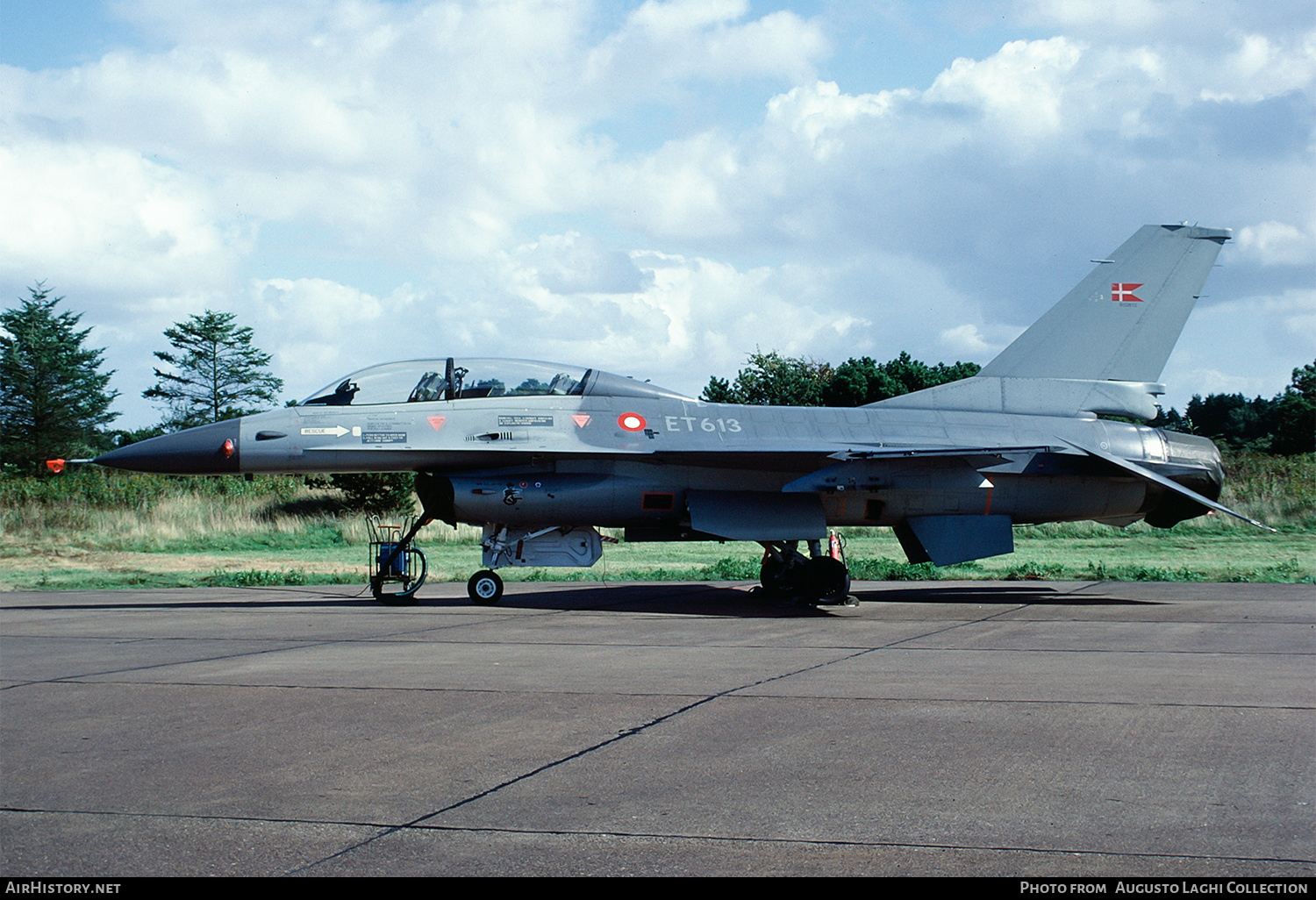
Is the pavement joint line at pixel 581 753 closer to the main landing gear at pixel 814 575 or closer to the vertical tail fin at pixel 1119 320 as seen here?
the main landing gear at pixel 814 575

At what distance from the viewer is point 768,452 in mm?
13305

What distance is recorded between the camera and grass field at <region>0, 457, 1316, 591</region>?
19.1 m

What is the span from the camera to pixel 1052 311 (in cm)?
1582

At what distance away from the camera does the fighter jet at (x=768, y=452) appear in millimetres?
13164

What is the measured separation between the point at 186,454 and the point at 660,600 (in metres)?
Answer: 6.32

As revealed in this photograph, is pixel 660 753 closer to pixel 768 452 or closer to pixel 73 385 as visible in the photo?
pixel 768 452

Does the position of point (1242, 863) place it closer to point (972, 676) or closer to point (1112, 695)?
point (1112, 695)

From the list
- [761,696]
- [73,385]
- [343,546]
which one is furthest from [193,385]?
[761,696]

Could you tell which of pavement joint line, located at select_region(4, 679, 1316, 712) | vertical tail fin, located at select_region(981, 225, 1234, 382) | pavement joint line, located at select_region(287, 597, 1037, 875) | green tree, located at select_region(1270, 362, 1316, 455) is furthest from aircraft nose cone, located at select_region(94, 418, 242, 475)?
green tree, located at select_region(1270, 362, 1316, 455)

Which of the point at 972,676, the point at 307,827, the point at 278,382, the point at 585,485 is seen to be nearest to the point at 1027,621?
the point at 972,676

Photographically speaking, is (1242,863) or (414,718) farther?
(414,718)

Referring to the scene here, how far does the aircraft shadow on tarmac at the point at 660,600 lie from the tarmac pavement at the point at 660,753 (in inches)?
115

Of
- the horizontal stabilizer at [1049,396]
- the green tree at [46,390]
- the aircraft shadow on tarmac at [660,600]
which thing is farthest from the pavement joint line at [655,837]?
the green tree at [46,390]
